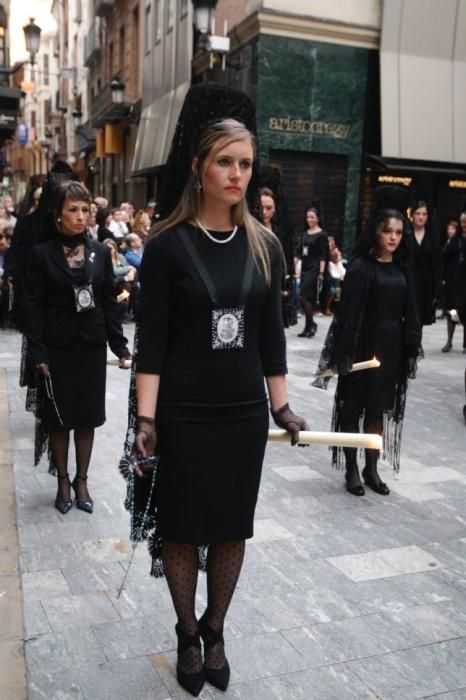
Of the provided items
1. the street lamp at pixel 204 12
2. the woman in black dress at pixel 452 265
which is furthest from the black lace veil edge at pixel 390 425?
the street lamp at pixel 204 12

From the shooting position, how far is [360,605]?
349 cm

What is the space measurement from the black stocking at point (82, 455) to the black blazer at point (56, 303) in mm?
537

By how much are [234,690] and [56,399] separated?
2176mm

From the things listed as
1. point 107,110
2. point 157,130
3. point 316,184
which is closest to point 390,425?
point 316,184

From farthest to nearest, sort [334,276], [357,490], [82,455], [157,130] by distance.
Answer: [157,130] < [334,276] < [357,490] < [82,455]

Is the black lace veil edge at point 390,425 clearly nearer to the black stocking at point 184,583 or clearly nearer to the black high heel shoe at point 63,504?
the black high heel shoe at point 63,504

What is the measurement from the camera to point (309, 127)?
15.7m

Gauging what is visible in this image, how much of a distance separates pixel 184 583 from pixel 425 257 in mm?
6729

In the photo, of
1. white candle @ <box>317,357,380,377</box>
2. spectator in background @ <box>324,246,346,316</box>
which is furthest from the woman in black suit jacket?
spectator in background @ <box>324,246,346,316</box>

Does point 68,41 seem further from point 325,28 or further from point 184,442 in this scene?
point 184,442

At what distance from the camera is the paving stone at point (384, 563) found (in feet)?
12.5

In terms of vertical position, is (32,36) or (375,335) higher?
(32,36)

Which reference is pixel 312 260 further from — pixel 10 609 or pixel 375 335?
pixel 10 609

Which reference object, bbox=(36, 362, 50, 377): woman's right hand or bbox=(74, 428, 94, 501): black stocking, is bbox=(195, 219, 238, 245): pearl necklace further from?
bbox=(74, 428, 94, 501): black stocking
